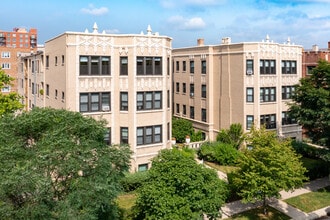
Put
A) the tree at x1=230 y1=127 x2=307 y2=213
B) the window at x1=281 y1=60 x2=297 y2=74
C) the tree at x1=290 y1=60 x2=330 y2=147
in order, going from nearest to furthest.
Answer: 1. the tree at x1=230 y1=127 x2=307 y2=213
2. the tree at x1=290 y1=60 x2=330 y2=147
3. the window at x1=281 y1=60 x2=297 y2=74

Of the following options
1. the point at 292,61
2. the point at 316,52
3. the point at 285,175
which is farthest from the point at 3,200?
the point at 316,52

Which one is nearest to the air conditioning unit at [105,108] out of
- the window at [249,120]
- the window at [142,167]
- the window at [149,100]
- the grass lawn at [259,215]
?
the window at [149,100]

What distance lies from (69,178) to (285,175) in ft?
47.0

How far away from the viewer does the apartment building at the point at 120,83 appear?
2745 cm

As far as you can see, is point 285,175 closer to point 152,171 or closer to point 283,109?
point 152,171

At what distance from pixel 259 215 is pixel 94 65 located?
56.3ft

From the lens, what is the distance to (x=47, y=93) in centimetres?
3406

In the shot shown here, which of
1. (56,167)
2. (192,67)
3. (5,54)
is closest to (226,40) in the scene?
(192,67)

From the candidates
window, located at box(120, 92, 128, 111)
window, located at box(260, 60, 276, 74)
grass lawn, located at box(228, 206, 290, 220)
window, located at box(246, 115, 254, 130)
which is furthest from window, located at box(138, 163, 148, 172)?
window, located at box(260, 60, 276, 74)

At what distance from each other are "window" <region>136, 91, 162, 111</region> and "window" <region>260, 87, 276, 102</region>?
1315 centimetres

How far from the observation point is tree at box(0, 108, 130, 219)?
39.7 feet

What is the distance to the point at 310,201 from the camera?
27.0 meters

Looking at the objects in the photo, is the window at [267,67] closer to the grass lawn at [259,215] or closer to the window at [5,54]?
the grass lawn at [259,215]

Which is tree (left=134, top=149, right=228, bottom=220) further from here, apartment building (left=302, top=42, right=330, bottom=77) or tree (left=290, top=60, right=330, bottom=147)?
apartment building (left=302, top=42, right=330, bottom=77)
